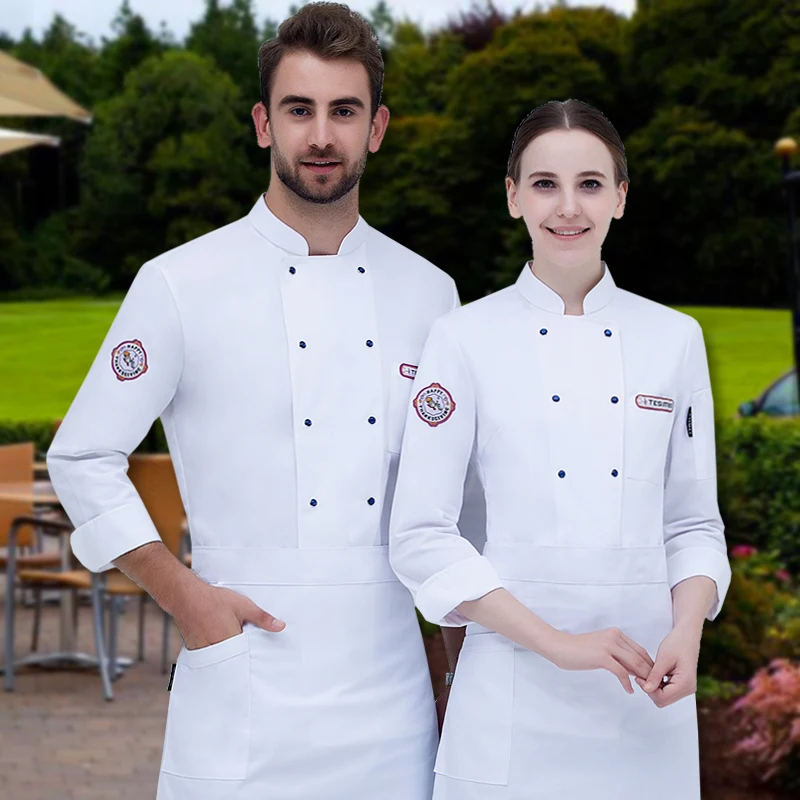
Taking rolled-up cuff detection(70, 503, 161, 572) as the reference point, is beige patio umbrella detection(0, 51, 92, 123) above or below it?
above

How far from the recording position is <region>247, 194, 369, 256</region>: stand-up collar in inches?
91.6

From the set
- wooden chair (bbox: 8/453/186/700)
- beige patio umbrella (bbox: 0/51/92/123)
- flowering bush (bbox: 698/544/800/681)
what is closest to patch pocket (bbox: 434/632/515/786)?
flowering bush (bbox: 698/544/800/681)

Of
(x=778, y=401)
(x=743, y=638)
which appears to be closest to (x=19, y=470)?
(x=743, y=638)

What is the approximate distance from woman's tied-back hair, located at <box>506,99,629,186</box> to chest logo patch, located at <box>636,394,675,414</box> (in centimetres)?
32

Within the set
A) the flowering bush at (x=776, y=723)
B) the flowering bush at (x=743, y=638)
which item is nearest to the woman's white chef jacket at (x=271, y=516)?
the flowering bush at (x=776, y=723)

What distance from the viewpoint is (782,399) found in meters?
13.9

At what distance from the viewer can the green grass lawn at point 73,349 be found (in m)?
27.8

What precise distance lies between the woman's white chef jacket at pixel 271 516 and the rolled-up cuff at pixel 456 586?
0.24m

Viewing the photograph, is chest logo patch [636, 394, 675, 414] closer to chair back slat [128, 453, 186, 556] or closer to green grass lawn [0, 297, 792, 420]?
chair back slat [128, 453, 186, 556]

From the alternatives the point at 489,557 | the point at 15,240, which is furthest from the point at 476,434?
the point at 15,240

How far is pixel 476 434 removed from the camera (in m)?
2.10

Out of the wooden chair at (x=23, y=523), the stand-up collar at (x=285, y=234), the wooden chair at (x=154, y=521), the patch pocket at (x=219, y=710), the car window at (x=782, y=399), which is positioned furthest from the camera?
the car window at (x=782, y=399)

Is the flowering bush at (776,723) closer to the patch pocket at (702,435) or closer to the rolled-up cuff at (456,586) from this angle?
the patch pocket at (702,435)

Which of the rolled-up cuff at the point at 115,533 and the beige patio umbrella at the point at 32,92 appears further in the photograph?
the beige patio umbrella at the point at 32,92
